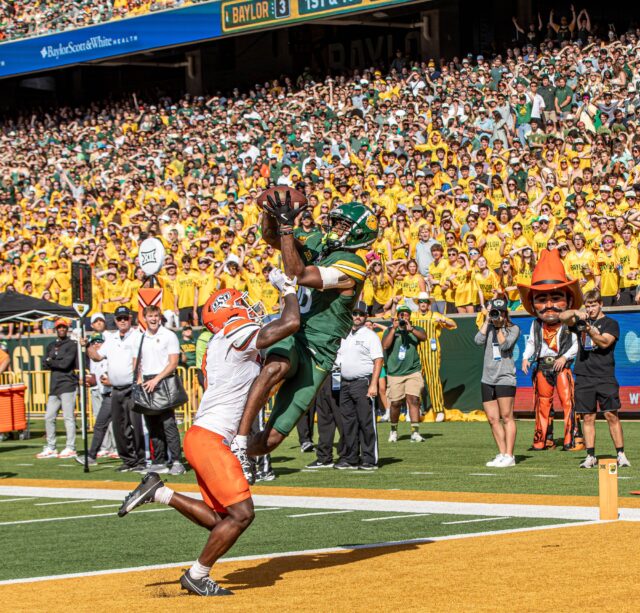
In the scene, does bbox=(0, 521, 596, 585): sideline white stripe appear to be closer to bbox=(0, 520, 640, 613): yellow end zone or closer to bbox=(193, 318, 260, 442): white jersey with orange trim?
bbox=(0, 520, 640, 613): yellow end zone

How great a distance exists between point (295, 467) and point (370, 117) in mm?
15817

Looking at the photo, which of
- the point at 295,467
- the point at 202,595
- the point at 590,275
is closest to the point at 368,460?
the point at 295,467

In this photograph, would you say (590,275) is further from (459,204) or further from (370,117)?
(370,117)

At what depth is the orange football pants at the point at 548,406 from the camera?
1702 centimetres

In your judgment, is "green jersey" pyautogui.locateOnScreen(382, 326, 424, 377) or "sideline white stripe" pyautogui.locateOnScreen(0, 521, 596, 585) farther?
"green jersey" pyautogui.locateOnScreen(382, 326, 424, 377)

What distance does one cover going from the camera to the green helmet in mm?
8625

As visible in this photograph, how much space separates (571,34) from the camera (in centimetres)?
2933

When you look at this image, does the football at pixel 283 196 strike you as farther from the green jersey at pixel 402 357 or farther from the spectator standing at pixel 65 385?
the green jersey at pixel 402 357

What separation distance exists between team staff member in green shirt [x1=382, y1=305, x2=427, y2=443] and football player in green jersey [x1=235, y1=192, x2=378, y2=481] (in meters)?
10.8

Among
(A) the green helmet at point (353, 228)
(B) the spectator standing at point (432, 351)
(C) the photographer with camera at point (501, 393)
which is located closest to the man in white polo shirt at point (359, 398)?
(C) the photographer with camera at point (501, 393)

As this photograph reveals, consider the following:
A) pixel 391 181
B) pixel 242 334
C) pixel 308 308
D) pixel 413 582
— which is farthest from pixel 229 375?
pixel 391 181

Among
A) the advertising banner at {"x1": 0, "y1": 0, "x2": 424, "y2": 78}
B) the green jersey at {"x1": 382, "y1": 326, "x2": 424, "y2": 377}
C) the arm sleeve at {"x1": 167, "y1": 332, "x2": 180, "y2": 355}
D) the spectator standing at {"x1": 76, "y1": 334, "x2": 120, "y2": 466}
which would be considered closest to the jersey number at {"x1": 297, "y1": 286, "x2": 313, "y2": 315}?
the arm sleeve at {"x1": 167, "y1": 332, "x2": 180, "y2": 355}

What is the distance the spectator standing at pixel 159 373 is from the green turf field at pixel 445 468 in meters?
0.38

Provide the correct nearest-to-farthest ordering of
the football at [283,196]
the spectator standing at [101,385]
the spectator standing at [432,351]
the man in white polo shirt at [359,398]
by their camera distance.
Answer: the football at [283,196] → the man in white polo shirt at [359,398] → the spectator standing at [101,385] → the spectator standing at [432,351]
